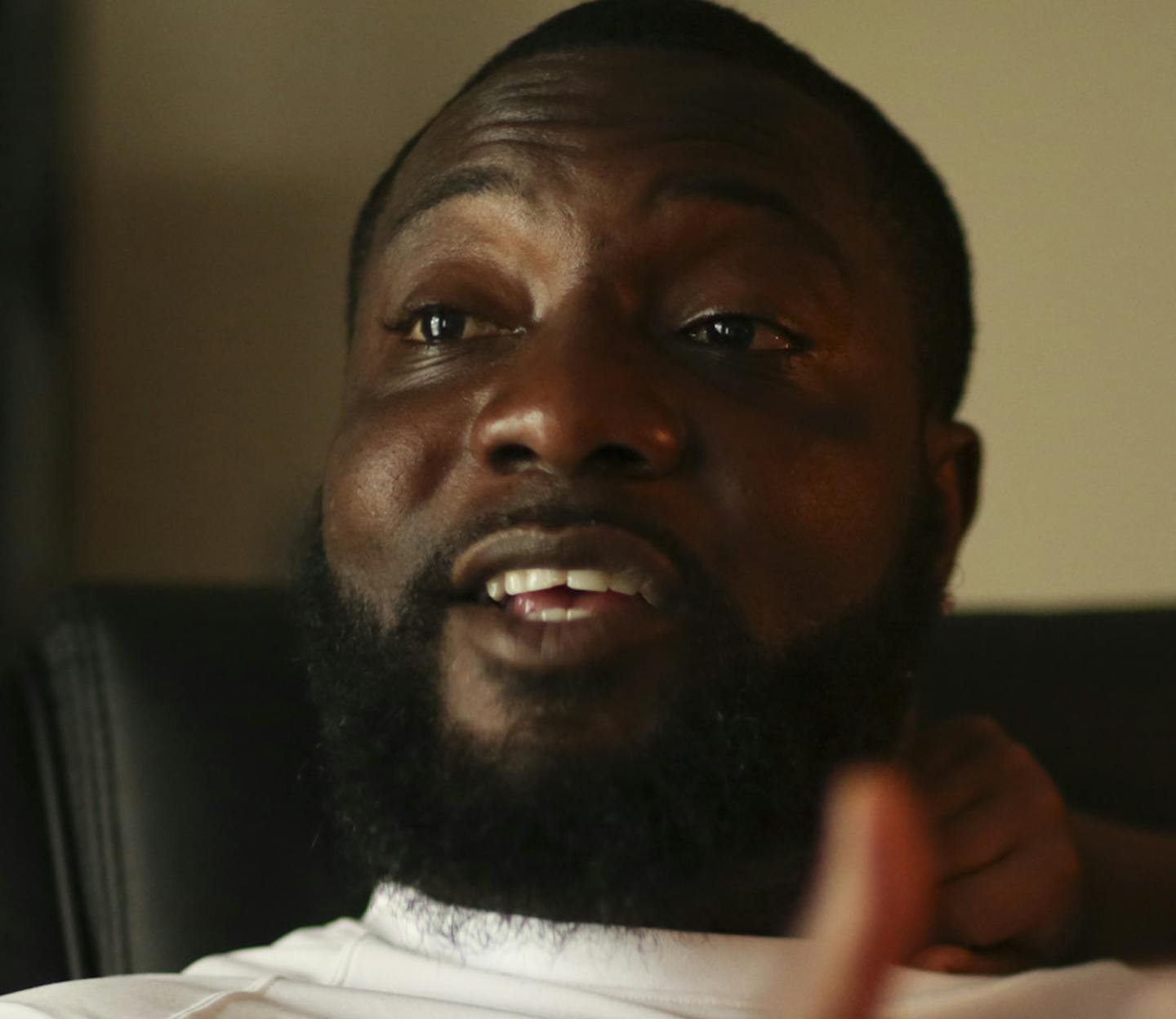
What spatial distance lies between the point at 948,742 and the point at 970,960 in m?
0.20

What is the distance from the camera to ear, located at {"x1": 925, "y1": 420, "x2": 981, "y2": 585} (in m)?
1.09

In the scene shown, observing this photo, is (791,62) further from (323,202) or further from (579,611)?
(323,202)

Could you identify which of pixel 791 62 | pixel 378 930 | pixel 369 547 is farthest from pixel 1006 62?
pixel 378 930

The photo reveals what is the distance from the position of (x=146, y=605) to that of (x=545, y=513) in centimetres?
50

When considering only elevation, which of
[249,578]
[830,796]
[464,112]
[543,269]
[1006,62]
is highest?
[1006,62]

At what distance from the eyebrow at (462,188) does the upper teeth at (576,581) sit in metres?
0.27

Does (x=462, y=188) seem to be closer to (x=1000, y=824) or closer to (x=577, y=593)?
(x=577, y=593)

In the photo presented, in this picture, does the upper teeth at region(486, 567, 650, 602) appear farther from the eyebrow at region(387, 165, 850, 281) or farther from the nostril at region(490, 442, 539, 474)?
the eyebrow at region(387, 165, 850, 281)

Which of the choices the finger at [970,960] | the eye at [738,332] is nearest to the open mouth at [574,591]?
the eye at [738,332]

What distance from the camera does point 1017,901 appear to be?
104 centimetres

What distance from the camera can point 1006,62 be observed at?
5.96ft

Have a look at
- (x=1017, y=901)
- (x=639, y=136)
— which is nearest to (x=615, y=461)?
(x=639, y=136)

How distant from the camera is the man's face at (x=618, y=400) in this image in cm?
84

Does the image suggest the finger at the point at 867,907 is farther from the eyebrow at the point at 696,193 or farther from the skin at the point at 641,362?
the eyebrow at the point at 696,193
